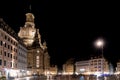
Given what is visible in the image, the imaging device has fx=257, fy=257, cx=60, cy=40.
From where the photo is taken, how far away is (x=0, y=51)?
76.8m

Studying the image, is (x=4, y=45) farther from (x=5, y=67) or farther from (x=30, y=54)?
(x=30, y=54)

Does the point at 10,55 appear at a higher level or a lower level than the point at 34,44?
lower

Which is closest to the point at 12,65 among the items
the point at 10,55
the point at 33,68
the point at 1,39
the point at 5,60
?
the point at 10,55

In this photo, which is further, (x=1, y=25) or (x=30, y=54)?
(x=30, y=54)

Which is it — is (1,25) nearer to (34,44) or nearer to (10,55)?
(10,55)

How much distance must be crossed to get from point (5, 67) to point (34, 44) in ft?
377

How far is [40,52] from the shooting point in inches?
7771

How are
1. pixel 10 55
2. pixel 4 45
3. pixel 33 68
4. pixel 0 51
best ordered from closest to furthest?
pixel 0 51 → pixel 4 45 → pixel 10 55 → pixel 33 68

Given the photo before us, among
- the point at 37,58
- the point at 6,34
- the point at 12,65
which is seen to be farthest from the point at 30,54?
the point at 6,34

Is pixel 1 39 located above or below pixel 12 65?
above

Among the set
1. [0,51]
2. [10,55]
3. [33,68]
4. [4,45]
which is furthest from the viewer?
[33,68]

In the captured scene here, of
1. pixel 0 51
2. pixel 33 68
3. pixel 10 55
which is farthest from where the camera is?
pixel 33 68

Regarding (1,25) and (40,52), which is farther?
(40,52)

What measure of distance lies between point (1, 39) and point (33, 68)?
11244 centimetres
